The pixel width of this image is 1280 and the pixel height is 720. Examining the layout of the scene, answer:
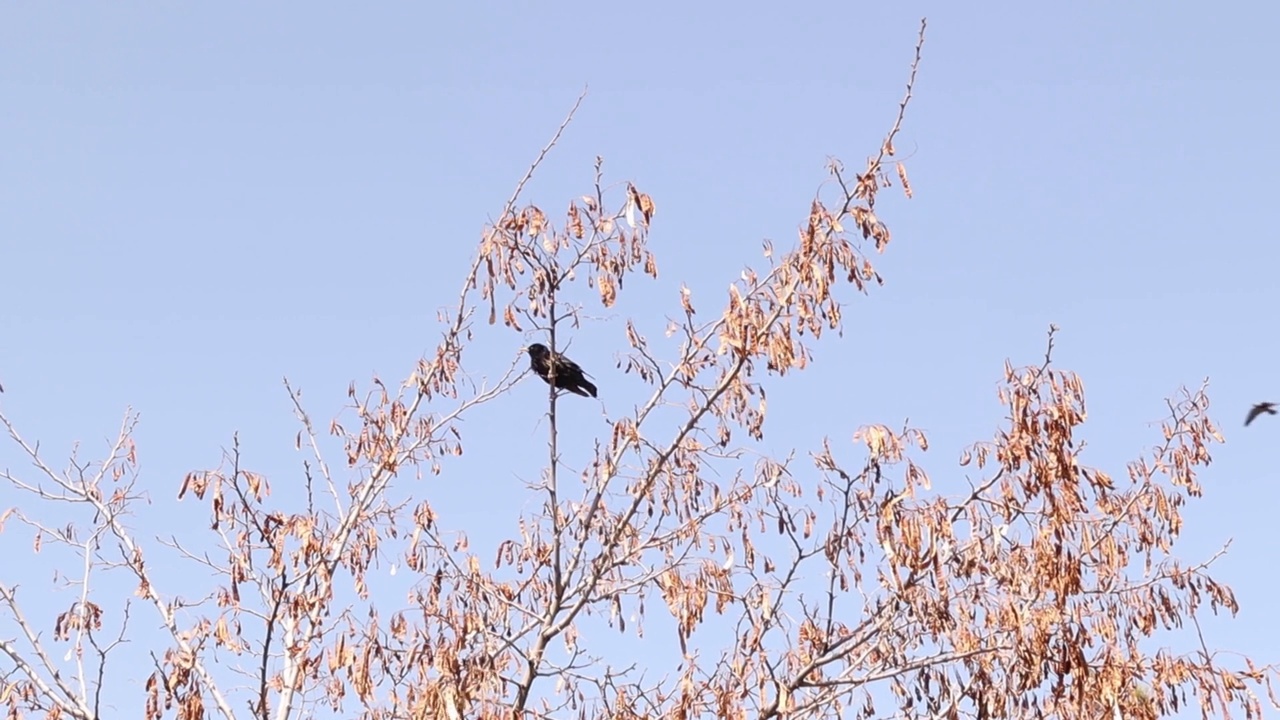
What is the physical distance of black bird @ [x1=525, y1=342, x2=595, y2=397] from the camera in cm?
672

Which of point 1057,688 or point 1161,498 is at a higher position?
point 1161,498

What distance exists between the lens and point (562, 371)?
22.5ft

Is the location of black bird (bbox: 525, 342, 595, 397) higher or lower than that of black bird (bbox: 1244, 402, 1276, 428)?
higher

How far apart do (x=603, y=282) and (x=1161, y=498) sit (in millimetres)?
2527

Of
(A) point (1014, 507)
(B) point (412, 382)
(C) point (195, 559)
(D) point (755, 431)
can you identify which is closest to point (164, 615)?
(C) point (195, 559)

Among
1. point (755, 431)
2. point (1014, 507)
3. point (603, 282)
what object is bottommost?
point (1014, 507)

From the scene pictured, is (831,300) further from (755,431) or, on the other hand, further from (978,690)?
(978,690)

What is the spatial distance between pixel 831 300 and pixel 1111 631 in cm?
179

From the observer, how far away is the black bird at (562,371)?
6719 millimetres

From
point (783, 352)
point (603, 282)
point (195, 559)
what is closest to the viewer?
point (783, 352)

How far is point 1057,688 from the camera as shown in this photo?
5.78 metres

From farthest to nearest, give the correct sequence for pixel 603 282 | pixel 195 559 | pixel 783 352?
1. pixel 195 559
2. pixel 603 282
3. pixel 783 352

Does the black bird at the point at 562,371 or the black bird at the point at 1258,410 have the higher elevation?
the black bird at the point at 562,371

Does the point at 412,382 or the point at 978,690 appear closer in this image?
the point at 978,690
